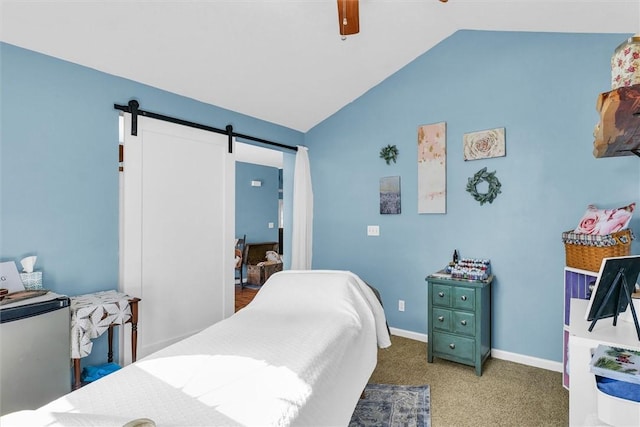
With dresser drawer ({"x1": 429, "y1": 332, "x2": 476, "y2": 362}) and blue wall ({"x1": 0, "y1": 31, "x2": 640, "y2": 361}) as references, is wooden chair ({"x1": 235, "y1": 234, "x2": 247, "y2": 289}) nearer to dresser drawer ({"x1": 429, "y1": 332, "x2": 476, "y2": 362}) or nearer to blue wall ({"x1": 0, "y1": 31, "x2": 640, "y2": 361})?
blue wall ({"x1": 0, "y1": 31, "x2": 640, "y2": 361})

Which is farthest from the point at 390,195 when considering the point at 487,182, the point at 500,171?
the point at 500,171

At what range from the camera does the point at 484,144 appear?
9.73 ft

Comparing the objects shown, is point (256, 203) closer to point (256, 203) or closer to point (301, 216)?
point (256, 203)

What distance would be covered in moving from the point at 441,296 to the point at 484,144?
1423mm

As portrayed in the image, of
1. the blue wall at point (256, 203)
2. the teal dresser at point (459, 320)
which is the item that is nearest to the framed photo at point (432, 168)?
the teal dresser at point (459, 320)

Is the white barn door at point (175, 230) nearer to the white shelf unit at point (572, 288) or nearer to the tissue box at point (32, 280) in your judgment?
the tissue box at point (32, 280)

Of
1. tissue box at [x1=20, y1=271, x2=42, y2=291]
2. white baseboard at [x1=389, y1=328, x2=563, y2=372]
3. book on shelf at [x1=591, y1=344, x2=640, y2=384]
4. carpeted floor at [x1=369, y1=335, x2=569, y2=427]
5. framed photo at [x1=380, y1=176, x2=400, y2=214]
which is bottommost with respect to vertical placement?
carpeted floor at [x1=369, y1=335, x2=569, y2=427]

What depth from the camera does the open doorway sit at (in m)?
6.17

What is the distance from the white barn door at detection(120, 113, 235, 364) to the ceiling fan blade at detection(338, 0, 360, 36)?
5.70ft

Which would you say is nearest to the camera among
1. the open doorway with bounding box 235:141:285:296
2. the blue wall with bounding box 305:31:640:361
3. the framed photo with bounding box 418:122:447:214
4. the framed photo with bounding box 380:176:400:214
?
the blue wall with bounding box 305:31:640:361

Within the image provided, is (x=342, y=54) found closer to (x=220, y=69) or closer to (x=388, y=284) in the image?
(x=220, y=69)

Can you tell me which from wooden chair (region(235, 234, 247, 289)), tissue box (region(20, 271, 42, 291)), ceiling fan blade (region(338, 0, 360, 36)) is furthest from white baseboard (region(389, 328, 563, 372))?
wooden chair (region(235, 234, 247, 289))

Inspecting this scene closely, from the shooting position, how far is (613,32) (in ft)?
7.91

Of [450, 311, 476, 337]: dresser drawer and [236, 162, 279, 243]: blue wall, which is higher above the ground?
[236, 162, 279, 243]: blue wall
